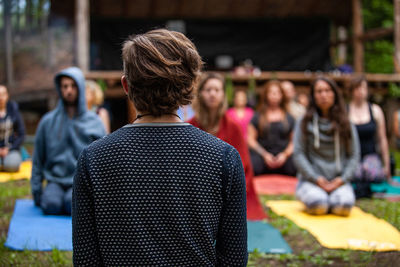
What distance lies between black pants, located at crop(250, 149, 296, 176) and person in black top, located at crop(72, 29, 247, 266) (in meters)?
5.69

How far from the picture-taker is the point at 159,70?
145 centimetres

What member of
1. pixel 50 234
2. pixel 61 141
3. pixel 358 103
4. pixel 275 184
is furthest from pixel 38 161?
pixel 358 103

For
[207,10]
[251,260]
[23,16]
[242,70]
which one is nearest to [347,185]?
[251,260]

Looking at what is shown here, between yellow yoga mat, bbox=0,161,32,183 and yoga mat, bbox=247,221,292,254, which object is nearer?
yoga mat, bbox=247,221,292,254

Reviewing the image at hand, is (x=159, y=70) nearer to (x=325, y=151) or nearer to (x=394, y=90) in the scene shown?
(x=325, y=151)

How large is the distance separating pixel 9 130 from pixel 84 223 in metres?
6.97

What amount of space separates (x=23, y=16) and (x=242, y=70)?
43.9ft

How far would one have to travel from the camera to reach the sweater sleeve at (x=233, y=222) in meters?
1.59

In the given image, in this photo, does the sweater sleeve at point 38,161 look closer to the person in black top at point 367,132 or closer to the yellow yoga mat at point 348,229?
the yellow yoga mat at point 348,229

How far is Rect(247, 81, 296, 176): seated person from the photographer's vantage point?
7113mm

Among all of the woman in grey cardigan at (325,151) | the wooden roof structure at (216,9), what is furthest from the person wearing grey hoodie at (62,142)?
the wooden roof structure at (216,9)

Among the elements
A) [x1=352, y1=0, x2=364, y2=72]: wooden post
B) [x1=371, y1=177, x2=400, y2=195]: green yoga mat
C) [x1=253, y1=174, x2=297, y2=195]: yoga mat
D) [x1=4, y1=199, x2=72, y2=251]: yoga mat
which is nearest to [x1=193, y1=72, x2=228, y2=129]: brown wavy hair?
[x1=4, y1=199, x2=72, y2=251]: yoga mat

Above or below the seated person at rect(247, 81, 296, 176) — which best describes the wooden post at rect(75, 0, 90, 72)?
above

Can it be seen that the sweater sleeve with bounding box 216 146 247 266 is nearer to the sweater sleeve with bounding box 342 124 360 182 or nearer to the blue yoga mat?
the blue yoga mat
